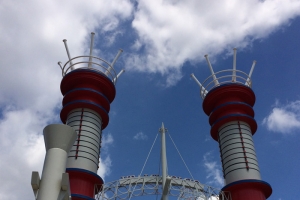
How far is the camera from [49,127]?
17.0 metres

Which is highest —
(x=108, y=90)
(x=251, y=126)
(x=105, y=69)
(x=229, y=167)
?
(x=105, y=69)

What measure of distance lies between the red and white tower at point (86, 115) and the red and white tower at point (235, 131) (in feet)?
26.9

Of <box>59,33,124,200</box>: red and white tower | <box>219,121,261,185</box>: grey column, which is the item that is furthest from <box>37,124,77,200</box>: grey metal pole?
<box>219,121,261,185</box>: grey column

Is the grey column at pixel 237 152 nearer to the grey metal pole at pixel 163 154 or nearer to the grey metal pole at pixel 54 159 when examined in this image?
the grey metal pole at pixel 163 154

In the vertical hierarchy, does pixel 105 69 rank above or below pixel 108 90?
above

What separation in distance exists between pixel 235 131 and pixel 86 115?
10902 mm

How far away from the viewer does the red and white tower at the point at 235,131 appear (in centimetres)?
2544

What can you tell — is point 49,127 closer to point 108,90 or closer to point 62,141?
point 62,141

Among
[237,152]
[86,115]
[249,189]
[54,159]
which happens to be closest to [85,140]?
[86,115]

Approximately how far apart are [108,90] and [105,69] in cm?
196

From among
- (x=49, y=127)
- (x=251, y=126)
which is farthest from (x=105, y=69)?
(x=49, y=127)

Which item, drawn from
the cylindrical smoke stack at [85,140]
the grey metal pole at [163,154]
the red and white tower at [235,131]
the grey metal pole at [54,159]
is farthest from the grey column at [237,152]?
the grey metal pole at [54,159]

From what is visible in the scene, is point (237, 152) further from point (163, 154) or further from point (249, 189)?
point (163, 154)

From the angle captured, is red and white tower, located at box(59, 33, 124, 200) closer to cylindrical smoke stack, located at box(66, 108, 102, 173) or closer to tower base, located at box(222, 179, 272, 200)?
cylindrical smoke stack, located at box(66, 108, 102, 173)
